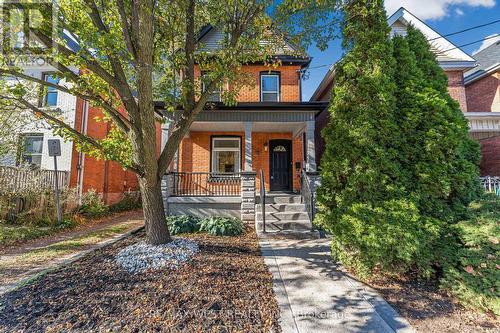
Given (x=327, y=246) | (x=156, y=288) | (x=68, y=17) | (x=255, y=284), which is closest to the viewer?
(x=156, y=288)

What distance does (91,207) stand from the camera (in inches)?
361

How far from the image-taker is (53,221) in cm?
743

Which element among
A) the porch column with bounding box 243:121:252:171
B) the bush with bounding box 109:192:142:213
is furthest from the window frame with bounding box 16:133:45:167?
the porch column with bounding box 243:121:252:171

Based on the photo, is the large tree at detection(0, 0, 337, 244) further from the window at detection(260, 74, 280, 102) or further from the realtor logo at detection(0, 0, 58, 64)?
the window at detection(260, 74, 280, 102)

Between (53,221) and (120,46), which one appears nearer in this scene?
(120,46)

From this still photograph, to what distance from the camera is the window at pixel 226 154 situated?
996 centimetres

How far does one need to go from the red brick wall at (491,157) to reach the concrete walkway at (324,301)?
9.08 metres

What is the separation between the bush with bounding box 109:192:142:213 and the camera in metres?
11.0

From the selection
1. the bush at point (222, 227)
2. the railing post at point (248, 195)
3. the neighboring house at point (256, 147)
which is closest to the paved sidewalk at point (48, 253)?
the bush at point (222, 227)

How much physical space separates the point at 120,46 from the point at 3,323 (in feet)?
12.5

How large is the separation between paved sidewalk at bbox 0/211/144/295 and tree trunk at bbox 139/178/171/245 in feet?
5.01

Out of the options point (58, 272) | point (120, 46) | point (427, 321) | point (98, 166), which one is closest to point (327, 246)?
point (427, 321)

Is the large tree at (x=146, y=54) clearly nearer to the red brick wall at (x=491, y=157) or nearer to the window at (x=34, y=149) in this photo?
the window at (x=34, y=149)

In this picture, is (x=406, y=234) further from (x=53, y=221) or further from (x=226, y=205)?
(x=53, y=221)
